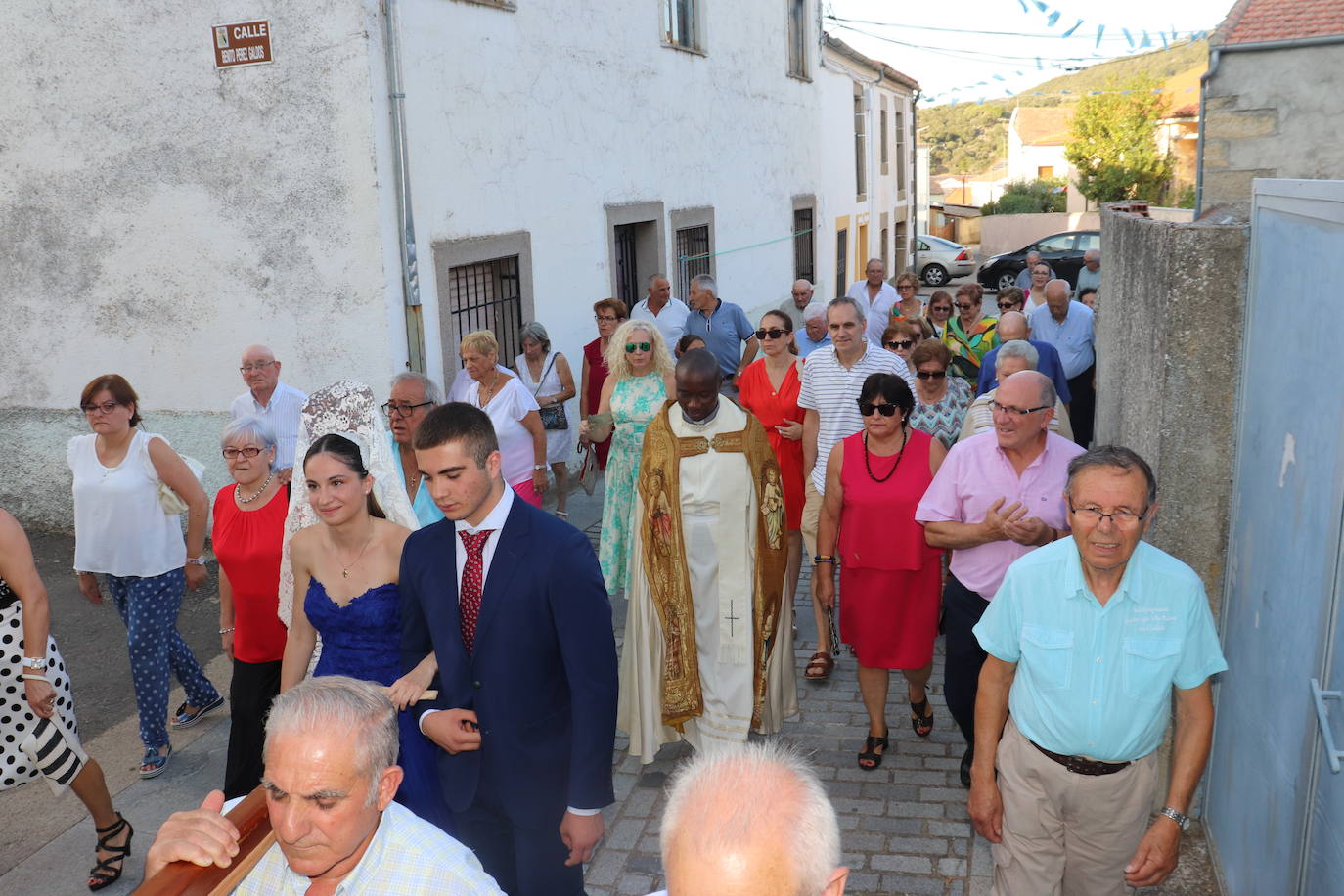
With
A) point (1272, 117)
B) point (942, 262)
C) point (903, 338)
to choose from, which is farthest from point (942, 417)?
point (942, 262)

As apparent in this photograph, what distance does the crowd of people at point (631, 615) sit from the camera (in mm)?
2600

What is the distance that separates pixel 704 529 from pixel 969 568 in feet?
3.88

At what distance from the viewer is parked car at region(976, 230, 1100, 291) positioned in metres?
30.9

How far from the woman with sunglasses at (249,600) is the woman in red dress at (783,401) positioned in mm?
3271

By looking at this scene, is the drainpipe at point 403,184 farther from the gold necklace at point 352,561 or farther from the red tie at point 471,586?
the red tie at point 471,586

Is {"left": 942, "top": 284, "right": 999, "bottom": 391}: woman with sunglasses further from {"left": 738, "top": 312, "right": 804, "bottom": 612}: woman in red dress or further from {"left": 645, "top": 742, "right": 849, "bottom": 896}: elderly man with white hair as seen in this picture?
{"left": 645, "top": 742, "right": 849, "bottom": 896}: elderly man with white hair

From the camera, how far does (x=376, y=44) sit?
27.2ft

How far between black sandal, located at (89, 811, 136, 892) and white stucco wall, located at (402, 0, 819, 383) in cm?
486

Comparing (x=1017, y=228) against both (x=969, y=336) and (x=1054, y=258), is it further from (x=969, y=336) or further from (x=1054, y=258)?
(x=969, y=336)

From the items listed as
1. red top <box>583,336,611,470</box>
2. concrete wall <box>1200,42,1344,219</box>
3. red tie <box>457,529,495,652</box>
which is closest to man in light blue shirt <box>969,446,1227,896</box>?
red tie <box>457,529,495,652</box>

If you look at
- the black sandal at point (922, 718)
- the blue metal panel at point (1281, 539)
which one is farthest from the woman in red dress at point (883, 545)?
the blue metal panel at point (1281, 539)

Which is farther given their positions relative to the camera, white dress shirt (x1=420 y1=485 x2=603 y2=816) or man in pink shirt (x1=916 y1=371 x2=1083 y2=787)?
man in pink shirt (x1=916 y1=371 x2=1083 y2=787)

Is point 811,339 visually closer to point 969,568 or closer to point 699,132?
point 969,568

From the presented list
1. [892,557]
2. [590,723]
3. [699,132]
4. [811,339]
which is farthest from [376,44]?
[699,132]
